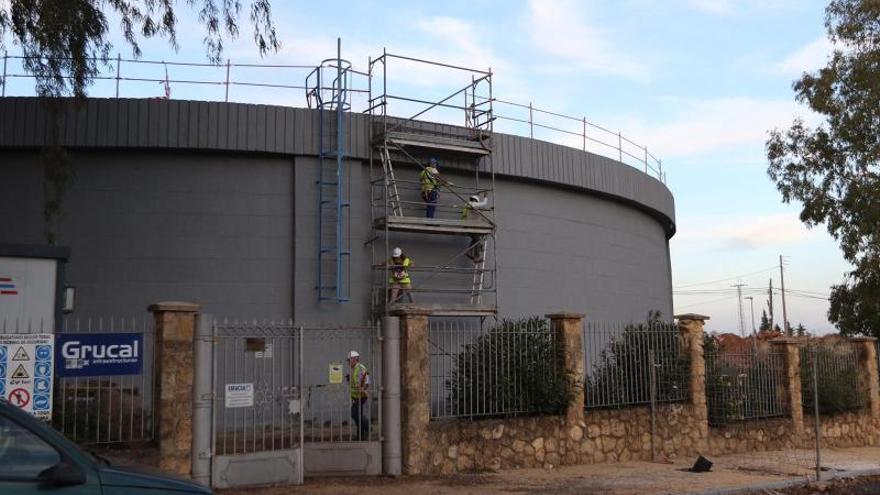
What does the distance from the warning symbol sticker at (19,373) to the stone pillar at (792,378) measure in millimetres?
14129

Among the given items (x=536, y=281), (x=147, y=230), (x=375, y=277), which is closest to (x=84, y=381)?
(x=147, y=230)

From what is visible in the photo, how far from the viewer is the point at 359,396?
1237cm

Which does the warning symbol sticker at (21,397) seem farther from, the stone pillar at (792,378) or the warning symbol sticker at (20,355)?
the stone pillar at (792,378)

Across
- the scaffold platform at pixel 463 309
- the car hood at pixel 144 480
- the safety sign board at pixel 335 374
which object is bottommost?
the car hood at pixel 144 480

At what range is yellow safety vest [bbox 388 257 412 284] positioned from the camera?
57.3ft

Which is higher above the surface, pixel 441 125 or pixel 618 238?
pixel 441 125

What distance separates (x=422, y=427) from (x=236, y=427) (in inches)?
106

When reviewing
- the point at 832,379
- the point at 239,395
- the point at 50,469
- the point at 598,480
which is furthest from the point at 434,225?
the point at 50,469

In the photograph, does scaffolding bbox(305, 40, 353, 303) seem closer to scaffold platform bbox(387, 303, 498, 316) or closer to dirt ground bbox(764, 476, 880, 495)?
scaffold platform bbox(387, 303, 498, 316)

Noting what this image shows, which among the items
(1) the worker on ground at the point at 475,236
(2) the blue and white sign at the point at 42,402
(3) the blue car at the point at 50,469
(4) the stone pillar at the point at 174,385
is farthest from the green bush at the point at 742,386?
(3) the blue car at the point at 50,469

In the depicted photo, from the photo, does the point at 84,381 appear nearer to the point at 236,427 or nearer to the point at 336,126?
the point at 236,427

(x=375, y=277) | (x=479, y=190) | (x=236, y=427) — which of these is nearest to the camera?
(x=236, y=427)

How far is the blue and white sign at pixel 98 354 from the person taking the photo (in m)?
10.1

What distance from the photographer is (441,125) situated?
18.9 meters
